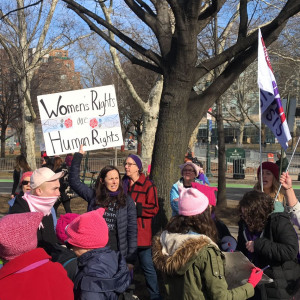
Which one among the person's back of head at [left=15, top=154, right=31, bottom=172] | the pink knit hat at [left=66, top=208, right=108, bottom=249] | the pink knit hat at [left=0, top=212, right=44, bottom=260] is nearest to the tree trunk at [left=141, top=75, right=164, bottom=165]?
the person's back of head at [left=15, top=154, right=31, bottom=172]

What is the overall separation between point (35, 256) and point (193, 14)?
421 cm

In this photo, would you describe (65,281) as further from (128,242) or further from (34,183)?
(128,242)

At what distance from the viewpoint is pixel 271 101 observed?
435cm

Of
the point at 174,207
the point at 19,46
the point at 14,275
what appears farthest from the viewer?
the point at 19,46

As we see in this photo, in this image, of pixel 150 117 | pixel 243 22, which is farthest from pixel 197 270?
pixel 150 117

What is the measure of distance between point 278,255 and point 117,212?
1691mm

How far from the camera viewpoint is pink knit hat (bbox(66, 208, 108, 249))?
108 inches

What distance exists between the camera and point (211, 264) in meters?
2.62

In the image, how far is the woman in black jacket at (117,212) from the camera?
4.18 m

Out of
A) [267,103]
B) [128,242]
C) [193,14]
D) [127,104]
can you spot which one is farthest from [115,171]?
[127,104]

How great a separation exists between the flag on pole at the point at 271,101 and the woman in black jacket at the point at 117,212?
1.72 metres

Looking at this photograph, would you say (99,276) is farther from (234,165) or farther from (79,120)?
(234,165)

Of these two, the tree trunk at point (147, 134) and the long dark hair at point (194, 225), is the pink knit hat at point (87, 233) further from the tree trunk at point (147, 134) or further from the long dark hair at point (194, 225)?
the tree trunk at point (147, 134)

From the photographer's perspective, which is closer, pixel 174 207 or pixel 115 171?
pixel 115 171
